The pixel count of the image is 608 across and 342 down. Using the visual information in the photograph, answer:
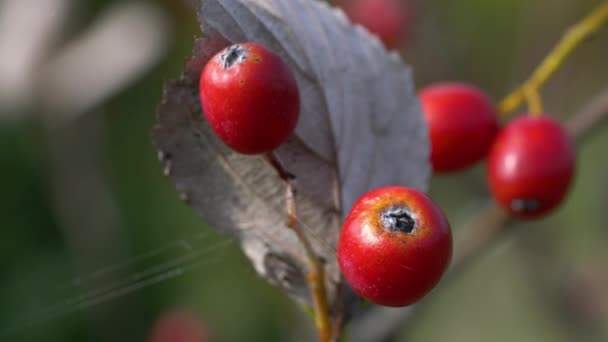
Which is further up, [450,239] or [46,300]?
[450,239]

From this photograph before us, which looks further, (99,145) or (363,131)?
(99,145)

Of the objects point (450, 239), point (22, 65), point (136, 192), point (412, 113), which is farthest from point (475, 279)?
point (450, 239)

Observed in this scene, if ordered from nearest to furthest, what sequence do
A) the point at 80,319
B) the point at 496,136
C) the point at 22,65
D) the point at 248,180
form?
the point at 248,180 < the point at 496,136 < the point at 22,65 < the point at 80,319

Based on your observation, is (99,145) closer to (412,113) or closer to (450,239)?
(412,113)

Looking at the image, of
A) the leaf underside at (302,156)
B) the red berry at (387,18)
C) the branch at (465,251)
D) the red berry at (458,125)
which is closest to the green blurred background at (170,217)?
the red berry at (387,18)

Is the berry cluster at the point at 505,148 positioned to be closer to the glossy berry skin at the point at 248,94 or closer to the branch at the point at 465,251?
the branch at the point at 465,251

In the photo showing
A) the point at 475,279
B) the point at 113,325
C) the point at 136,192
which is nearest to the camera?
the point at 113,325

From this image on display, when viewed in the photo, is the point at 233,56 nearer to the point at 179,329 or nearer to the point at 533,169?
the point at 533,169

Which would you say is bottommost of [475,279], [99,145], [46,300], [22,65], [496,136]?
[475,279]
